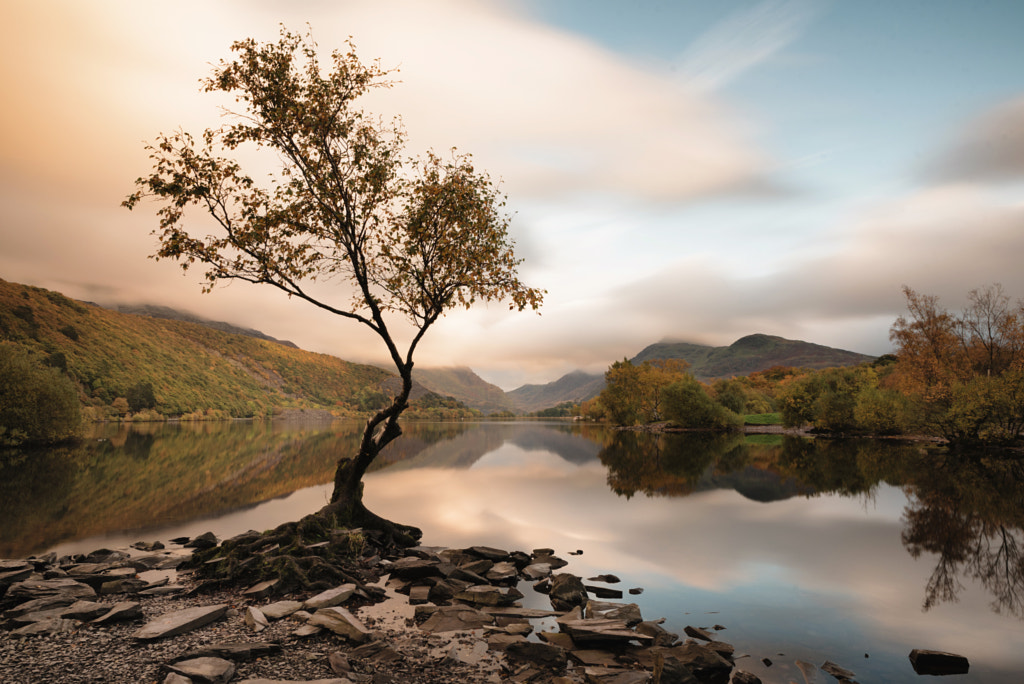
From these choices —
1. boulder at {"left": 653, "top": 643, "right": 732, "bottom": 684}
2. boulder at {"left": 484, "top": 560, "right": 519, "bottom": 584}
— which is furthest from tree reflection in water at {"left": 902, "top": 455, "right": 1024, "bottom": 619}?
boulder at {"left": 484, "top": 560, "right": 519, "bottom": 584}

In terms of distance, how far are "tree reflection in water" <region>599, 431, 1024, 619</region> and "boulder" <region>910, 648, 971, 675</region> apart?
13.3ft

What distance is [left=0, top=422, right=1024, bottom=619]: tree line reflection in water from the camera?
1770 centimetres

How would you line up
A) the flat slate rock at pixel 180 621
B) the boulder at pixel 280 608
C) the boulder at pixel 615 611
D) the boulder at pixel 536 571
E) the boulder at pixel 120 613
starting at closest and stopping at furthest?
A: the flat slate rock at pixel 180 621, the boulder at pixel 120 613, the boulder at pixel 280 608, the boulder at pixel 615 611, the boulder at pixel 536 571

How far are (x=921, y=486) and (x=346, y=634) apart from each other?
38304 mm

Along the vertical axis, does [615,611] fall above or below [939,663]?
below

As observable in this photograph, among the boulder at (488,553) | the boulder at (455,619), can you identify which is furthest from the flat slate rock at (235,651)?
the boulder at (488,553)

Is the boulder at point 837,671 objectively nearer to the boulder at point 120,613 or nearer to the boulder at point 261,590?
the boulder at point 261,590

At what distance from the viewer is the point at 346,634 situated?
9.45 m

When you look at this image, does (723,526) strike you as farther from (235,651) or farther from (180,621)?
(180,621)

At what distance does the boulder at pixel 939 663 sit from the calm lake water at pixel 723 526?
30cm

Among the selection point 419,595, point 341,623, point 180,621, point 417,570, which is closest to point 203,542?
point 180,621

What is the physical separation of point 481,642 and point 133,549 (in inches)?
555

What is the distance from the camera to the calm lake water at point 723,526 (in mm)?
11086

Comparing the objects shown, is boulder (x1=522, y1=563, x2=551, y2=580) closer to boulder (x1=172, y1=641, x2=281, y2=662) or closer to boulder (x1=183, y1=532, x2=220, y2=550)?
boulder (x1=172, y1=641, x2=281, y2=662)
